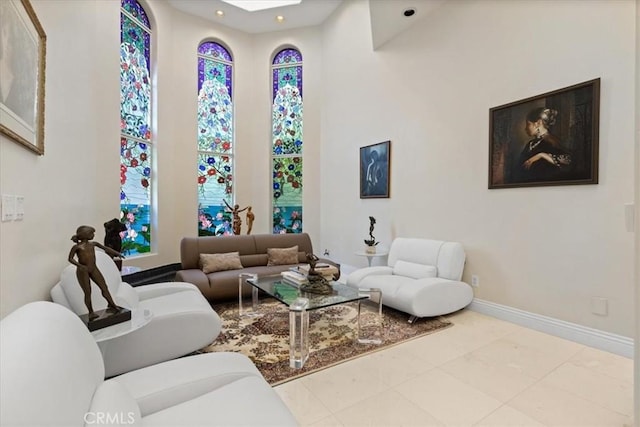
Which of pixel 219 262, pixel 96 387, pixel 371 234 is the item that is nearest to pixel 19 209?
pixel 96 387

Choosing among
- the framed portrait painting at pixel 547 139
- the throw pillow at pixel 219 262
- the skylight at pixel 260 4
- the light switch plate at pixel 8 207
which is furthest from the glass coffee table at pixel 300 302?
the skylight at pixel 260 4

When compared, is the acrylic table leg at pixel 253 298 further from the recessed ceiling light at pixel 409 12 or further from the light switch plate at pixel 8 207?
the recessed ceiling light at pixel 409 12

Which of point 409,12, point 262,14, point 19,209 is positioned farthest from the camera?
point 262,14

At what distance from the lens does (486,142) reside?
328 centimetres

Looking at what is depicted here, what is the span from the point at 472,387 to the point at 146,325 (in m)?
2.16

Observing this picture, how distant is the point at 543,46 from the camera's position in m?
2.80

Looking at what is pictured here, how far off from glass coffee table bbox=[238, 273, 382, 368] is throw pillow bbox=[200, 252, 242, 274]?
49cm

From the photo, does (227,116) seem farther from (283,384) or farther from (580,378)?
(580,378)

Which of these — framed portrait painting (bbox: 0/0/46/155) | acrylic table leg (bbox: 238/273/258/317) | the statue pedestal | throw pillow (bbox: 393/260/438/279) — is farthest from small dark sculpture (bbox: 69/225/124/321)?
throw pillow (bbox: 393/260/438/279)

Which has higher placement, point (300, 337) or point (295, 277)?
point (295, 277)

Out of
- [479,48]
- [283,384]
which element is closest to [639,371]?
[283,384]

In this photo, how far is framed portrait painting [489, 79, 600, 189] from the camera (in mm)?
2512

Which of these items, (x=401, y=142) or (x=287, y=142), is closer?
(x=401, y=142)

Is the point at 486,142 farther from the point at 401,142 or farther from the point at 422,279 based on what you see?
the point at 422,279
